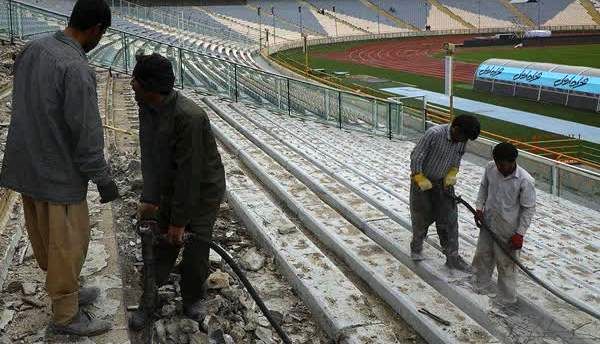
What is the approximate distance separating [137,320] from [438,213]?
2786mm

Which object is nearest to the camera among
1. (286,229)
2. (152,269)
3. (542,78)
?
(152,269)

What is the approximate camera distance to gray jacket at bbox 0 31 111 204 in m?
3.02

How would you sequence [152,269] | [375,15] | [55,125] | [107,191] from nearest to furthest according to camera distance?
[55,125], [107,191], [152,269], [375,15]

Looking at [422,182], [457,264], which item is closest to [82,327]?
[422,182]

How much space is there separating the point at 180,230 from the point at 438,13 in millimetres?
58686

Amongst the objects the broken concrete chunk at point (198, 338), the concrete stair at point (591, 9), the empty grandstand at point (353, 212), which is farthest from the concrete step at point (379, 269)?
the concrete stair at point (591, 9)

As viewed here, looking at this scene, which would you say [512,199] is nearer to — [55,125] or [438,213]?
[438,213]

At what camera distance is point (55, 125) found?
307 centimetres

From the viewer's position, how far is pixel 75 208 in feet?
10.5

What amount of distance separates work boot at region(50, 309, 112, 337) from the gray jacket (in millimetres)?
687

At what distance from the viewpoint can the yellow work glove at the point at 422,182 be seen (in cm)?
509

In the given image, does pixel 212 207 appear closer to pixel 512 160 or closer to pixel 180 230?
pixel 180 230

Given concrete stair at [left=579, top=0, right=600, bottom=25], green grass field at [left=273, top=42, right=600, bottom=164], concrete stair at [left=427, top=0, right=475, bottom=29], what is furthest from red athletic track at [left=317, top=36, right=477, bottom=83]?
concrete stair at [left=579, top=0, right=600, bottom=25]

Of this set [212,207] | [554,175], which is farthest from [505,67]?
[212,207]
